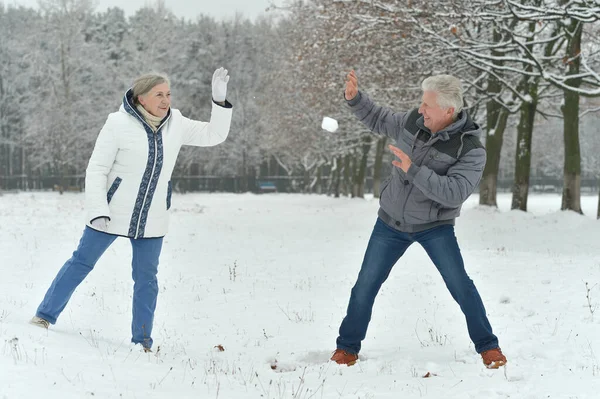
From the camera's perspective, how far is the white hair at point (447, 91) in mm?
4488

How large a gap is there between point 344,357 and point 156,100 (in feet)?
8.34

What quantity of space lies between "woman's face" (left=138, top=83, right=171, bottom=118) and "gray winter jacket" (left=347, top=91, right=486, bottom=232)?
189 centimetres

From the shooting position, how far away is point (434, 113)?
14.9 feet

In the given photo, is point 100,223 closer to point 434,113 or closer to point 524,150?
point 434,113

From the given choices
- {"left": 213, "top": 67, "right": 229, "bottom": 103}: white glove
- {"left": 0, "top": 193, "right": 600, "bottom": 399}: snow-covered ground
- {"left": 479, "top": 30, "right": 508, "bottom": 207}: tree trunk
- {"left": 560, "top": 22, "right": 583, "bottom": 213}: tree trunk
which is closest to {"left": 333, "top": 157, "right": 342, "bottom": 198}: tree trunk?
{"left": 479, "top": 30, "right": 508, "bottom": 207}: tree trunk

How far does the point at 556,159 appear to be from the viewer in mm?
67000

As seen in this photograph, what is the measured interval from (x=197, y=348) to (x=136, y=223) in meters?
1.44

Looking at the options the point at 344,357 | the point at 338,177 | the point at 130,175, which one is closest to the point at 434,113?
the point at 344,357

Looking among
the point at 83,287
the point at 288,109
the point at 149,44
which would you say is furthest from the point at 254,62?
the point at 83,287

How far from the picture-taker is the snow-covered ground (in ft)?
13.2

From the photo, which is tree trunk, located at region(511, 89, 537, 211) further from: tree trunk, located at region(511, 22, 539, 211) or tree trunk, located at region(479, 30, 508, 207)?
tree trunk, located at region(479, 30, 508, 207)

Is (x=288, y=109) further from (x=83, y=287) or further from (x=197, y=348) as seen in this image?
(x=197, y=348)

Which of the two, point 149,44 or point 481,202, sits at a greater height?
point 149,44

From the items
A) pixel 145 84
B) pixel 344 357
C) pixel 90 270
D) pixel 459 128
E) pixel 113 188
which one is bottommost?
pixel 344 357
